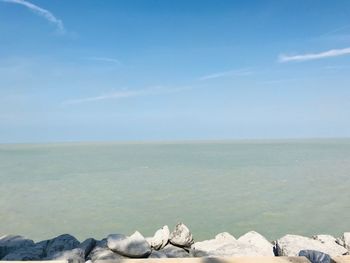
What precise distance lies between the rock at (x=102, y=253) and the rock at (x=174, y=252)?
2.39ft

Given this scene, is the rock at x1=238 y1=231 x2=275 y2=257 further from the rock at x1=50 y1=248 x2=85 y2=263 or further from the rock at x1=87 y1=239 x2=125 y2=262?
the rock at x1=50 y1=248 x2=85 y2=263

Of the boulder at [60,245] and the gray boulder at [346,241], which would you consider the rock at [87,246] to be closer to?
the boulder at [60,245]

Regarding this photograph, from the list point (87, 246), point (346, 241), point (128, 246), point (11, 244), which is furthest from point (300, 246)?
point (11, 244)

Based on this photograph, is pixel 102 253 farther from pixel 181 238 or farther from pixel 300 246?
pixel 300 246

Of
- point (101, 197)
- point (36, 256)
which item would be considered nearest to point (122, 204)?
point (101, 197)

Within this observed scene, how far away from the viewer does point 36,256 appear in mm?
4438

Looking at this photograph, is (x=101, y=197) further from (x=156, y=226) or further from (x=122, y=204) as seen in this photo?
(x=156, y=226)

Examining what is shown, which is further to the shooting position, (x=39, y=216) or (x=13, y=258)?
(x=39, y=216)

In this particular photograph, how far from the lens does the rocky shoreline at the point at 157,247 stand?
444cm

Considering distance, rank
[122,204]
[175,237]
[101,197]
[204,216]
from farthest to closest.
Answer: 1. [101,197]
2. [122,204]
3. [204,216]
4. [175,237]

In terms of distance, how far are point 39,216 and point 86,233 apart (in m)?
2.04

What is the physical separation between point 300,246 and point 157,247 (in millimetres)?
2004

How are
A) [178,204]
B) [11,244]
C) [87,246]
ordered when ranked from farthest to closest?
1. [178,204]
2. [11,244]
3. [87,246]

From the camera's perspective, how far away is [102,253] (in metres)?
4.39
